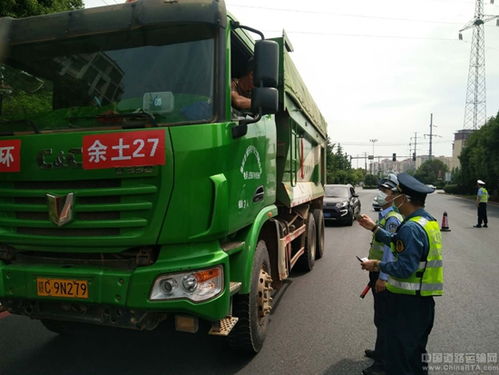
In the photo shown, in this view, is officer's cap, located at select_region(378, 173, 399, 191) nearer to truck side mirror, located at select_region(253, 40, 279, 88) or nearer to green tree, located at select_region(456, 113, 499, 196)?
truck side mirror, located at select_region(253, 40, 279, 88)

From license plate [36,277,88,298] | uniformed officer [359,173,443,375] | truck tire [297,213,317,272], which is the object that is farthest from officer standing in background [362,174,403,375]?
truck tire [297,213,317,272]

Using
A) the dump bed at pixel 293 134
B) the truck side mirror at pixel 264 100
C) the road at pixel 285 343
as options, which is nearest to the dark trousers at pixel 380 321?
the road at pixel 285 343

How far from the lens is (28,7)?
8.03m

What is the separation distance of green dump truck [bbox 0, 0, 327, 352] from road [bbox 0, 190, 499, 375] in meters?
0.52

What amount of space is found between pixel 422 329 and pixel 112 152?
2500mm

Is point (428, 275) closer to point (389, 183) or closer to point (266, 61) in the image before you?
point (389, 183)

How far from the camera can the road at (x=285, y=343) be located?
12.2 ft

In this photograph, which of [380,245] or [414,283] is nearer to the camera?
[414,283]

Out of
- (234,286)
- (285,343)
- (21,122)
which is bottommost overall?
(285,343)

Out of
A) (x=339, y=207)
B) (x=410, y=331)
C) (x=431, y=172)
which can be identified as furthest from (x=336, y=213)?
(x=431, y=172)

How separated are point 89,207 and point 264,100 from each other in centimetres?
157

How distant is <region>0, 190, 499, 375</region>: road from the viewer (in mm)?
3711

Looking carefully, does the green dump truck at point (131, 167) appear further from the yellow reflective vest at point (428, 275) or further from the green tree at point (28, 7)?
the green tree at point (28, 7)

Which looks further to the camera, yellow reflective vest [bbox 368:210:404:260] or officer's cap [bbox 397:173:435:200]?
yellow reflective vest [bbox 368:210:404:260]
